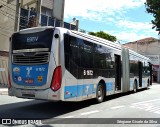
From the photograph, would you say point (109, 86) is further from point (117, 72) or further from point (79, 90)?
point (79, 90)

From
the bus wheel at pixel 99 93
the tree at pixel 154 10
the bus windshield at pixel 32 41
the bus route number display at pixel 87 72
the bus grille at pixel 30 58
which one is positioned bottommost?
the bus wheel at pixel 99 93

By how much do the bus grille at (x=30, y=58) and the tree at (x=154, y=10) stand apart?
3785 millimetres

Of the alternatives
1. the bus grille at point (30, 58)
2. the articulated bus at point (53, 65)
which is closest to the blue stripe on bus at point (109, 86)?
the articulated bus at point (53, 65)

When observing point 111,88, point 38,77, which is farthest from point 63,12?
point 38,77

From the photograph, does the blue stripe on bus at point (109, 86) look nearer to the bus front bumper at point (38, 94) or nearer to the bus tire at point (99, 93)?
the bus tire at point (99, 93)

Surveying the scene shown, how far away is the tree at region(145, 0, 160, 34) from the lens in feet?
27.3

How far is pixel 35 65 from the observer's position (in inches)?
413

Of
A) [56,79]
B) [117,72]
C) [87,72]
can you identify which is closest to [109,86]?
[117,72]

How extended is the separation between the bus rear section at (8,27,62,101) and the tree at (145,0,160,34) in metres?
3.35

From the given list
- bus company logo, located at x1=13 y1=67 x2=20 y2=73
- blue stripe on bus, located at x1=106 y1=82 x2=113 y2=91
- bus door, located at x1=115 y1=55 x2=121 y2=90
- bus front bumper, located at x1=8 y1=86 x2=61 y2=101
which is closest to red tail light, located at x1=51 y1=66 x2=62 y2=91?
bus front bumper, located at x1=8 y1=86 x2=61 y2=101

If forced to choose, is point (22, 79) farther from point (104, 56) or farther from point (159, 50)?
point (159, 50)

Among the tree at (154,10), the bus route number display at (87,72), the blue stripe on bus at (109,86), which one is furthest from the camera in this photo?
the blue stripe on bus at (109,86)

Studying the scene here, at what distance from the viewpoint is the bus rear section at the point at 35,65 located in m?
10.1

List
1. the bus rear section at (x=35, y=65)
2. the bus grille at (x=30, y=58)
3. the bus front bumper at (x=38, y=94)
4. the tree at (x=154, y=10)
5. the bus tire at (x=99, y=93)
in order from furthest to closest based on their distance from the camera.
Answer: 1. the bus tire at (x=99, y=93)
2. the bus grille at (x=30, y=58)
3. the bus rear section at (x=35, y=65)
4. the bus front bumper at (x=38, y=94)
5. the tree at (x=154, y=10)
